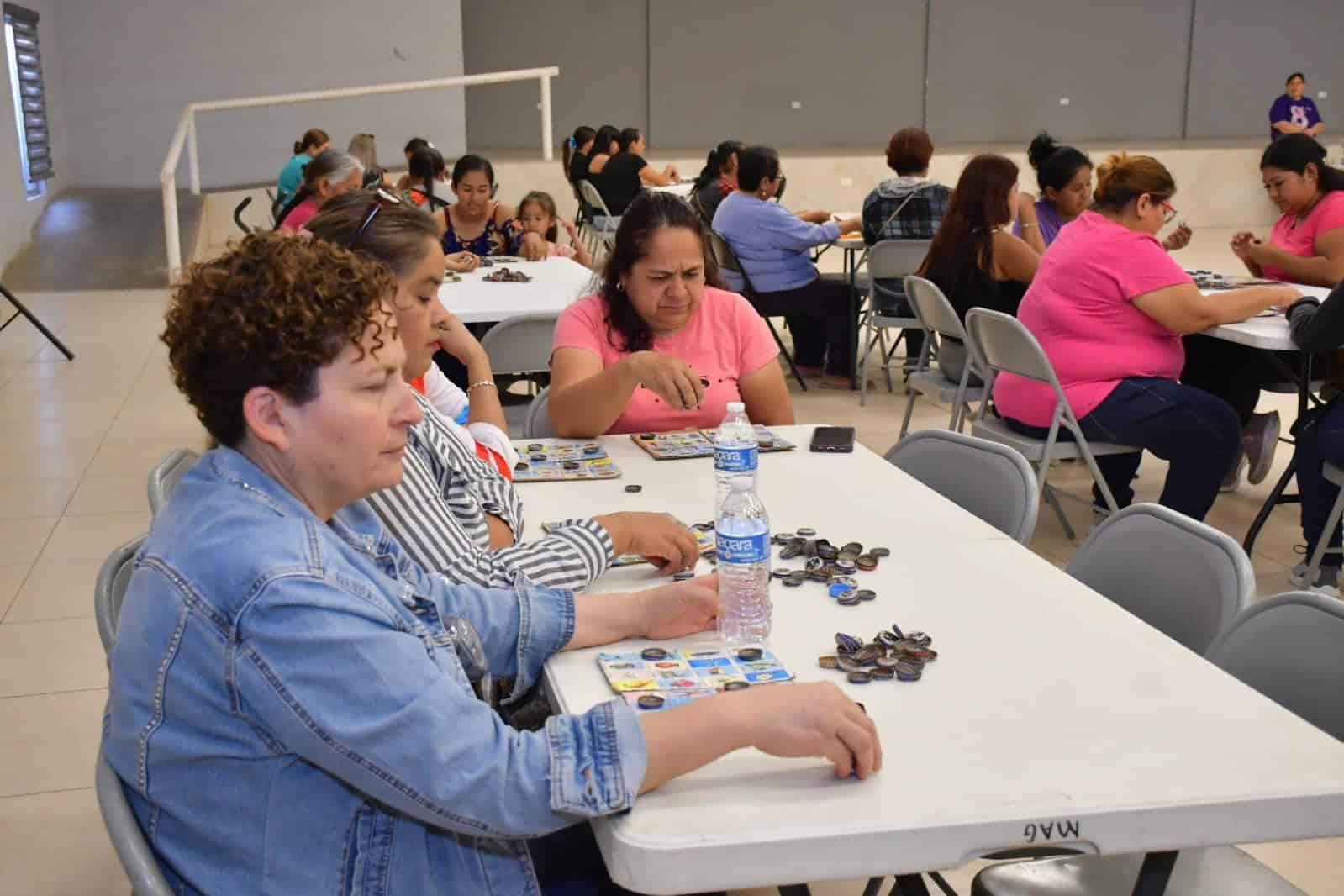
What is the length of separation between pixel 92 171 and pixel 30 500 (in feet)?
33.2

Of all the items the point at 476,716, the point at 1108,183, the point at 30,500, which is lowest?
the point at 30,500

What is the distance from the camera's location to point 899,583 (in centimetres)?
199

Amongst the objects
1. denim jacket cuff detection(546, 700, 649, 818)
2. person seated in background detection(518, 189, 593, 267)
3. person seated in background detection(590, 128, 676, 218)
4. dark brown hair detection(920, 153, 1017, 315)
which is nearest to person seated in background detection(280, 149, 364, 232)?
person seated in background detection(518, 189, 593, 267)

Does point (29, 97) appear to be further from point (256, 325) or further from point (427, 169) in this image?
point (256, 325)

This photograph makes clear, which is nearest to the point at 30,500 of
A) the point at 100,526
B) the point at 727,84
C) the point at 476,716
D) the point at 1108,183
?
the point at 100,526

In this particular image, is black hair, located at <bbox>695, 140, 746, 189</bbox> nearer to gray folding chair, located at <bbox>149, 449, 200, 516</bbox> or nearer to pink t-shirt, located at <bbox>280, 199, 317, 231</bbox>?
pink t-shirt, located at <bbox>280, 199, 317, 231</bbox>

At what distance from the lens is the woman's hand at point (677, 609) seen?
69.8 inches

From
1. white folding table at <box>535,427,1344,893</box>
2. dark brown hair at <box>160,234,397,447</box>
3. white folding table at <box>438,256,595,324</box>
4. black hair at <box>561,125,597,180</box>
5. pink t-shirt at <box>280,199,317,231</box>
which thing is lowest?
white folding table at <box>438,256,595,324</box>

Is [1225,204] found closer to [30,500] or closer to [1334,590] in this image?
[1334,590]

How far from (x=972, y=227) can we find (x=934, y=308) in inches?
35.1

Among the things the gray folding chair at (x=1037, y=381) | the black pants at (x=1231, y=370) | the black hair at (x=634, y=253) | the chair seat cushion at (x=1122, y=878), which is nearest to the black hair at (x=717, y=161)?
the black pants at (x=1231, y=370)

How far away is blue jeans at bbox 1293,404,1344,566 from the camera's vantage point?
153 inches

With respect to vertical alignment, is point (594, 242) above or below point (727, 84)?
below

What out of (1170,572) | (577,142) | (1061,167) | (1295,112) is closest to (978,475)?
(1170,572)
